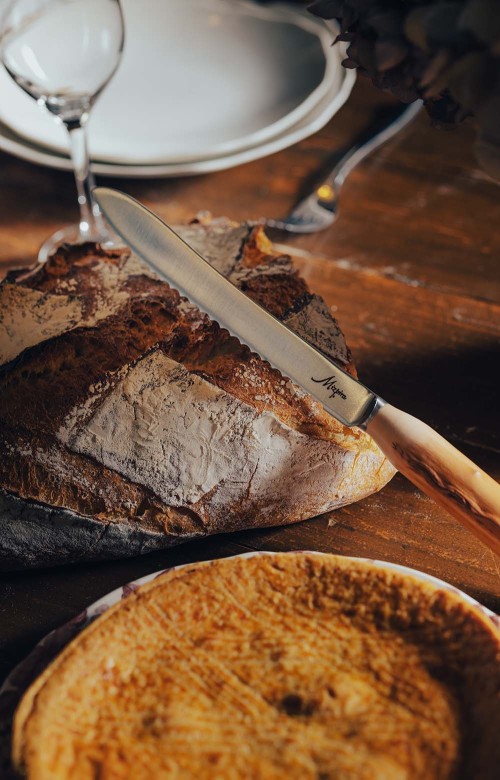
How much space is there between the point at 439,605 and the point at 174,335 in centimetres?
49

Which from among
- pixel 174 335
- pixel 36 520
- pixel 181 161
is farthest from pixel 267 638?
pixel 181 161

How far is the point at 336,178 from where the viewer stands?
1.73 metres

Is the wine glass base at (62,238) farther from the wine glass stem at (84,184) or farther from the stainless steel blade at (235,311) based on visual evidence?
the stainless steel blade at (235,311)

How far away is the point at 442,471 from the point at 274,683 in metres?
0.30

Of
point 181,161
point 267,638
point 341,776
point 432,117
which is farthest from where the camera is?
point 181,161

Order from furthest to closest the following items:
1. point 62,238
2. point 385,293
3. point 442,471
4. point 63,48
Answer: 1. point 62,238
2. point 385,293
3. point 63,48
4. point 442,471

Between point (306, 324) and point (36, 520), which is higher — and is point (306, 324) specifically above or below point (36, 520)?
above

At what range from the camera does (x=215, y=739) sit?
0.77 metres

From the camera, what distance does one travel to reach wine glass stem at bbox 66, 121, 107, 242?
1.49m

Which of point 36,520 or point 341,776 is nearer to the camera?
point 341,776

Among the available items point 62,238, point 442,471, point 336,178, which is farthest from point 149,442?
point 336,178

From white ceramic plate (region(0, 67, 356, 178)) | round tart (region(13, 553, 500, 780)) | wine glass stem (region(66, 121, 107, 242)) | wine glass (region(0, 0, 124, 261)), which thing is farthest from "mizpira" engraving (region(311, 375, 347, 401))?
white ceramic plate (region(0, 67, 356, 178))

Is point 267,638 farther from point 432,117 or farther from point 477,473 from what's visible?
point 432,117

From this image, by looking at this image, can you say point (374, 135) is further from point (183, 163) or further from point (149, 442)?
point (149, 442)
